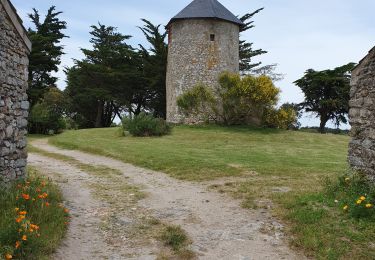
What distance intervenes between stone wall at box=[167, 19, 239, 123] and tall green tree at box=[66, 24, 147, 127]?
6828mm

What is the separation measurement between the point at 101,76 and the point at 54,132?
7.02 meters

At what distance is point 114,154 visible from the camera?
15188 millimetres

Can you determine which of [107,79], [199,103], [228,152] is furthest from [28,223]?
[107,79]

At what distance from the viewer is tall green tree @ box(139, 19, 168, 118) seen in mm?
32156

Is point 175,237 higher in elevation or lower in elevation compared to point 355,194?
lower

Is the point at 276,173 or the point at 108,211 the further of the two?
the point at 276,173

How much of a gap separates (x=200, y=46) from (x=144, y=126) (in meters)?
7.51

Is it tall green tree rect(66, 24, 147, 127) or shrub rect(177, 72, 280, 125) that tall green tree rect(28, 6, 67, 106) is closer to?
tall green tree rect(66, 24, 147, 127)

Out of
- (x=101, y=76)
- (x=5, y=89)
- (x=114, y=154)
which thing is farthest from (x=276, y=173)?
(x=101, y=76)

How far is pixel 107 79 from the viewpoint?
1336 inches

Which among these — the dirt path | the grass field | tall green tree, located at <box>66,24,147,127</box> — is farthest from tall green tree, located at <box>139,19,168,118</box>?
the dirt path

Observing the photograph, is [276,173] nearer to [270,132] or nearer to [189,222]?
[189,222]

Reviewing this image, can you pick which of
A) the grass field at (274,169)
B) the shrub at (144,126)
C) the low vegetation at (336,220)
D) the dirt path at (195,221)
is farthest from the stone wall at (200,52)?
the low vegetation at (336,220)

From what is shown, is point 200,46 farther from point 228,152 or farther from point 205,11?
point 228,152
